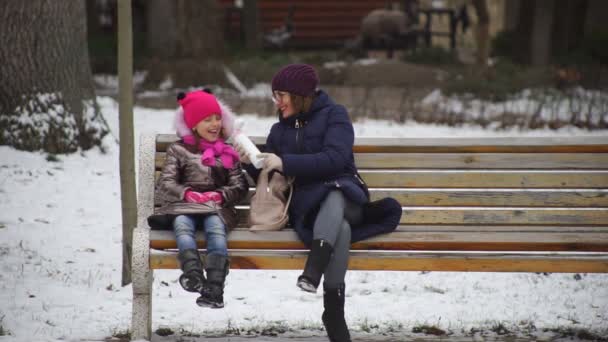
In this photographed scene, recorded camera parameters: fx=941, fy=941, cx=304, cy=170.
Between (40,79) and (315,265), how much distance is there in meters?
4.59

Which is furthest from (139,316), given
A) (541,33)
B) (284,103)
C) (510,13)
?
(510,13)

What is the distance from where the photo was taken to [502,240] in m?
4.41

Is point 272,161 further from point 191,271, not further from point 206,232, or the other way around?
point 191,271

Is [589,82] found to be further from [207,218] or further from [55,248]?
[207,218]

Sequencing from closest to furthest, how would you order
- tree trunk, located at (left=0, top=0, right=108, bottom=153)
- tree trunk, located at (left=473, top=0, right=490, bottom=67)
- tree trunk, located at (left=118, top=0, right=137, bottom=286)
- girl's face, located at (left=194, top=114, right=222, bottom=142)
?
girl's face, located at (left=194, top=114, right=222, bottom=142) → tree trunk, located at (left=118, top=0, right=137, bottom=286) → tree trunk, located at (left=0, top=0, right=108, bottom=153) → tree trunk, located at (left=473, top=0, right=490, bottom=67)

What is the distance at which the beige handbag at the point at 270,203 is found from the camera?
14.8ft

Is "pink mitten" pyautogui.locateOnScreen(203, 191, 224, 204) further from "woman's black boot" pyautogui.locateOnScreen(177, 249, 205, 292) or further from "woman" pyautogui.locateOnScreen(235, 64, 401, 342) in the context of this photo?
"woman's black boot" pyautogui.locateOnScreen(177, 249, 205, 292)

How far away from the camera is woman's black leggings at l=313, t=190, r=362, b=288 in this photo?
4.29 m

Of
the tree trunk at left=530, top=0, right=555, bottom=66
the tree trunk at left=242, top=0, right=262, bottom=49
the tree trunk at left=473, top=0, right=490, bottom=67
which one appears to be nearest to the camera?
the tree trunk at left=473, top=0, right=490, bottom=67

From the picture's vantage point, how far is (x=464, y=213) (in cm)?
478

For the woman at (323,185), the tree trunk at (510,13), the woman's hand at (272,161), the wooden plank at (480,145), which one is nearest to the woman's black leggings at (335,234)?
the woman at (323,185)

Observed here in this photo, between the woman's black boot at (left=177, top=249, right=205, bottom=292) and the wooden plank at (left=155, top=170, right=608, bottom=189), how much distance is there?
3.66 ft

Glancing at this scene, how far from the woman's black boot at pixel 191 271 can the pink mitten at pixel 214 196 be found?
349 millimetres

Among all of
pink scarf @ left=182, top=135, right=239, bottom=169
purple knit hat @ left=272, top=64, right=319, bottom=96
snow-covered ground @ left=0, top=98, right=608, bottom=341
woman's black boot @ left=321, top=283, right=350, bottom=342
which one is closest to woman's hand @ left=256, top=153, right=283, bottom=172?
pink scarf @ left=182, top=135, right=239, bottom=169
